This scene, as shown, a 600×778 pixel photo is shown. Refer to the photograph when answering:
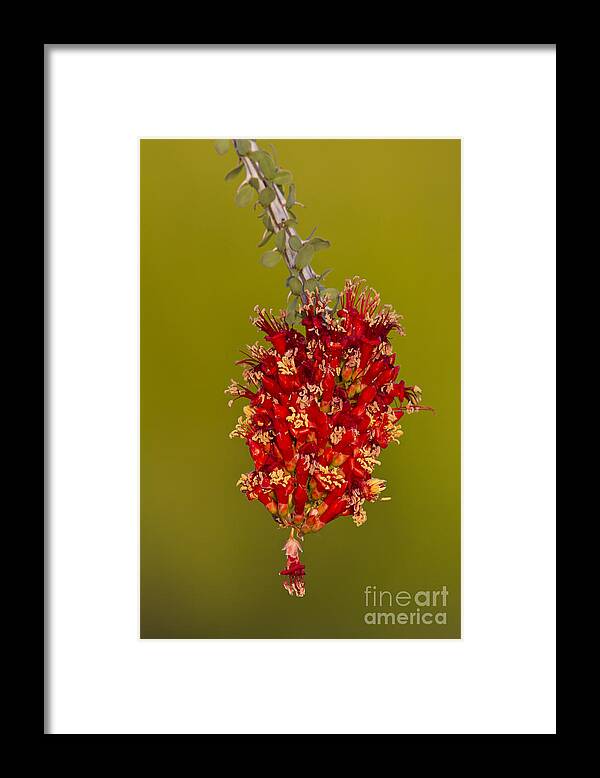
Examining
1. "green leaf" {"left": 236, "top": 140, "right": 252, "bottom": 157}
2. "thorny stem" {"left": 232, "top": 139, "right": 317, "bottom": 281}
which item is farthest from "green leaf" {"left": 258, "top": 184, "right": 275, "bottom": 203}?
"green leaf" {"left": 236, "top": 140, "right": 252, "bottom": 157}

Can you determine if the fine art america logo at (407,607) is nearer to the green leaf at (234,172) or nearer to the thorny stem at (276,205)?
the thorny stem at (276,205)

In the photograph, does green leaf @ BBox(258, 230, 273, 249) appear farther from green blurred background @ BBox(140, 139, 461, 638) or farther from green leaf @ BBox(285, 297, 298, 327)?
green leaf @ BBox(285, 297, 298, 327)

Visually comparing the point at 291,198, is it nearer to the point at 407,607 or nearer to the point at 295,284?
the point at 295,284
